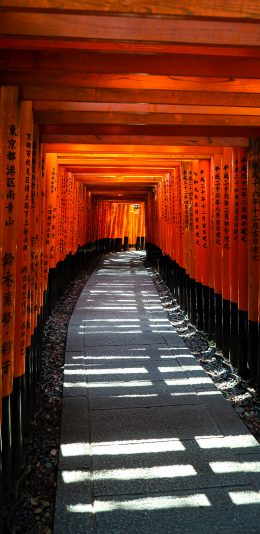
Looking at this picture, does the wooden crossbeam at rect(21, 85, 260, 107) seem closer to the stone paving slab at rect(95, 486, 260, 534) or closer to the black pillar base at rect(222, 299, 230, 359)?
the stone paving slab at rect(95, 486, 260, 534)

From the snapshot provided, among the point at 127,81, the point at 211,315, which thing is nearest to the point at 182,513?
the point at 127,81

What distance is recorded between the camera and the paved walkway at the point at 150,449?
3.01m

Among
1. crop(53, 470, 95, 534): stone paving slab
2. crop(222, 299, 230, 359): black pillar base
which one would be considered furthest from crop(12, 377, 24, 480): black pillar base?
crop(222, 299, 230, 359): black pillar base

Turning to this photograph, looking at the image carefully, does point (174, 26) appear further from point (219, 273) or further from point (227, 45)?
point (219, 273)

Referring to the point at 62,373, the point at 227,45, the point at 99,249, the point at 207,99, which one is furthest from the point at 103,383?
the point at 99,249

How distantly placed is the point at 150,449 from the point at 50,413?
1333 mm

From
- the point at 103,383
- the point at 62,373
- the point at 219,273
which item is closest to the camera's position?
the point at 103,383

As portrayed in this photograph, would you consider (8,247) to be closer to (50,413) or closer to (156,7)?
(156,7)

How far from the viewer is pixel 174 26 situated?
2459 mm

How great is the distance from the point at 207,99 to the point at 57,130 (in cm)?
183

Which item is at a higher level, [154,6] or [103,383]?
[154,6]

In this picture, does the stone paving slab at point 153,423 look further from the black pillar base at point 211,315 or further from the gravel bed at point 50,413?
the black pillar base at point 211,315

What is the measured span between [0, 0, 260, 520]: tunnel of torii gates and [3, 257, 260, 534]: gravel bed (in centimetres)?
15

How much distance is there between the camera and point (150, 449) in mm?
3943
